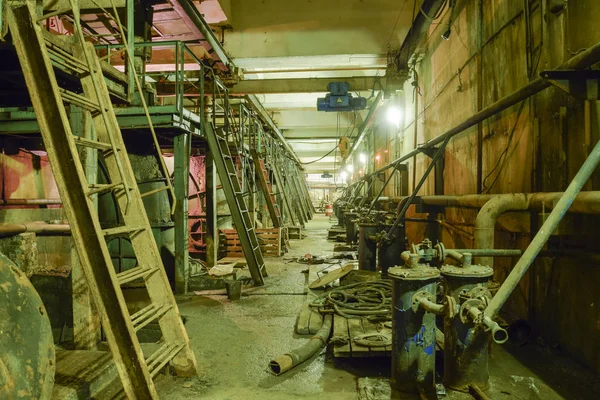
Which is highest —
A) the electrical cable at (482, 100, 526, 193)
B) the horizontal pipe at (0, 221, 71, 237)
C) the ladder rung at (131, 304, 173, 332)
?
the electrical cable at (482, 100, 526, 193)

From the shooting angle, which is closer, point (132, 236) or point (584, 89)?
point (584, 89)

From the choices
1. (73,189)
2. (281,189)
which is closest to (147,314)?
(73,189)

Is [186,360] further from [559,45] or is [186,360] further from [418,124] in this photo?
→ [418,124]

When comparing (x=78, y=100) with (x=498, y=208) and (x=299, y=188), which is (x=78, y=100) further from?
(x=299, y=188)

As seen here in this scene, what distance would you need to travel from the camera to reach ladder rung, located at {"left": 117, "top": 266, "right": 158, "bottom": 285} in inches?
118

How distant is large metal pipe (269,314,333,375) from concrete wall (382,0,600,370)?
7.83 feet

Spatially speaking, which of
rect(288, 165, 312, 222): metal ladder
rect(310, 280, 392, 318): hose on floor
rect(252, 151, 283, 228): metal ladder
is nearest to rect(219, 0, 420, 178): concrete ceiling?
→ rect(252, 151, 283, 228): metal ladder

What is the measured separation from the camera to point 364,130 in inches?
677

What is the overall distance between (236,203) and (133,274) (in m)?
4.44

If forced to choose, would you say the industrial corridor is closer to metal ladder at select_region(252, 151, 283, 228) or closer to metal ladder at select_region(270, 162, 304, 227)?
metal ladder at select_region(252, 151, 283, 228)

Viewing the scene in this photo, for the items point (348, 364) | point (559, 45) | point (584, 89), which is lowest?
point (348, 364)

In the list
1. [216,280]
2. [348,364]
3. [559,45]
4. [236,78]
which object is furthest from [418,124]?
[348,364]

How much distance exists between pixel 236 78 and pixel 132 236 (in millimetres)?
7514

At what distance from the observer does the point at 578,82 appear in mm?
2846
